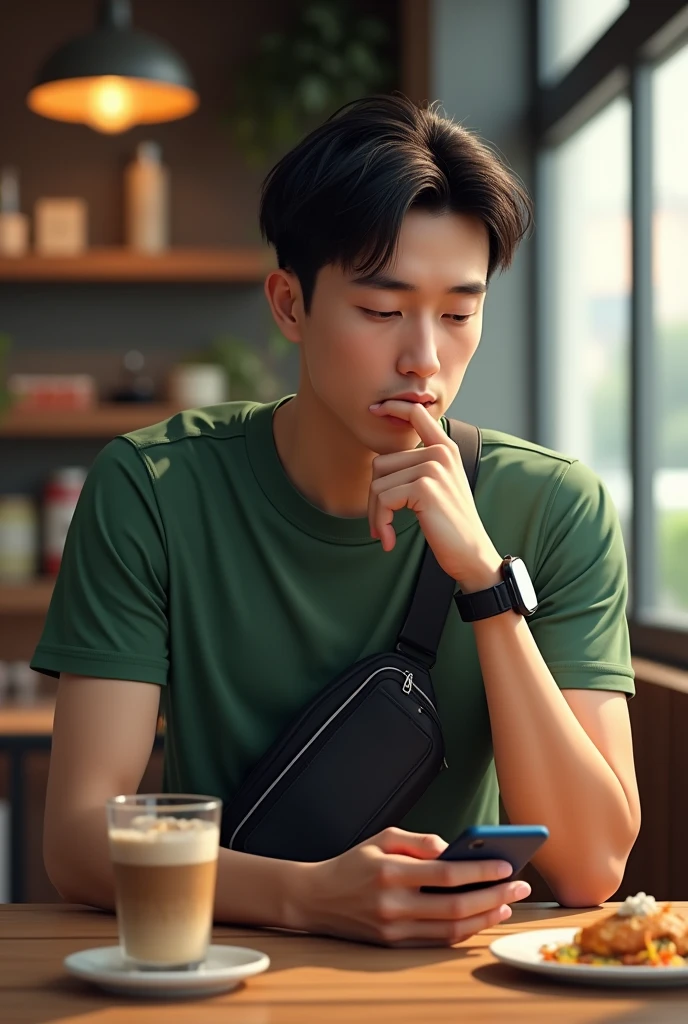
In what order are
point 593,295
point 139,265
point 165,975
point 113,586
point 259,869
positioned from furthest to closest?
point 139,265 < point 593,295 < point 113,586 < point 259,869 < point 165,975

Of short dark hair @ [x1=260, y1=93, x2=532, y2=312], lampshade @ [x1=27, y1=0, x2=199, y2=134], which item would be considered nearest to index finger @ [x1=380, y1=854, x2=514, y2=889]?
short dark hair @ [x1=260, y1=93, x2=532, y2=312]

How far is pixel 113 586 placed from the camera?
4.89ft

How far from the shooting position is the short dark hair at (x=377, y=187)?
1.45 meters

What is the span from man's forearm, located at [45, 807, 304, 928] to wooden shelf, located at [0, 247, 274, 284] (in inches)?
131

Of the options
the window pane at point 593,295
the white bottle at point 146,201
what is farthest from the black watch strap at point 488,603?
the white bottle at point 146,201

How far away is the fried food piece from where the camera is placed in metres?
1.02

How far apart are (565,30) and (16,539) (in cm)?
229

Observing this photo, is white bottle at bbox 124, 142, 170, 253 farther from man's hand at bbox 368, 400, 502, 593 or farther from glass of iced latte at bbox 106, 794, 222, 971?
glass of iced latte at bbox 106, 794, 222, 971

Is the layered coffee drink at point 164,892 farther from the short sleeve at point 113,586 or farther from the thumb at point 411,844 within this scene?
the short sleeve at point 113,586

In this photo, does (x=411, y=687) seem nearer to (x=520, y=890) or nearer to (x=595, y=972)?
(x=520, y=890)

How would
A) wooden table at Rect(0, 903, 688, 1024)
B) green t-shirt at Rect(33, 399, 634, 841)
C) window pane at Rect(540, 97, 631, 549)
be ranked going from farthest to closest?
window pane at Rect(540, 97, 631, 549) → green t-shirt at Rect(33, 399, 634, 841) → wooden table at Rect(0, 903, 688, 1024)

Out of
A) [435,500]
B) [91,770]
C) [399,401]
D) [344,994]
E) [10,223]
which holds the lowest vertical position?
[344,994]

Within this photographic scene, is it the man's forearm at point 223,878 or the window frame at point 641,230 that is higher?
the window frame at point 641,230

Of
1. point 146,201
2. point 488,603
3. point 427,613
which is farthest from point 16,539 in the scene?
point 488,603
